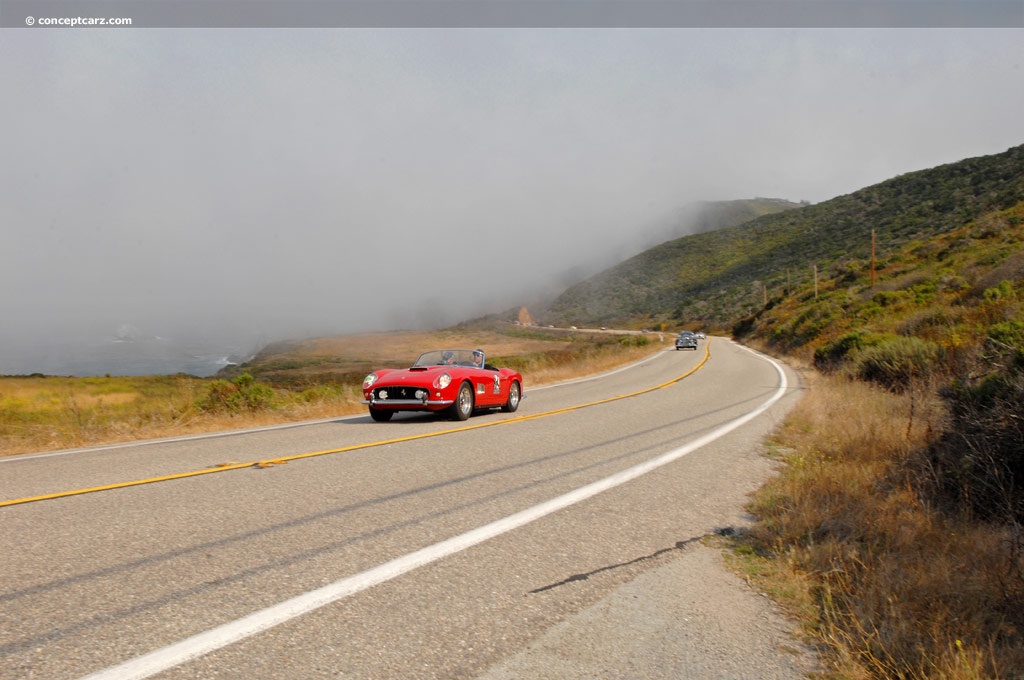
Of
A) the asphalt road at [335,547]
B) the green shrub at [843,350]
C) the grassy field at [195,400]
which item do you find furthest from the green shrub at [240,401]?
the green shrub at [843,350]

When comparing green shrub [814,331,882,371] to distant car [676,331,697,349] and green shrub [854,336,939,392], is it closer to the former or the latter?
green shrub [854,336,939,392]

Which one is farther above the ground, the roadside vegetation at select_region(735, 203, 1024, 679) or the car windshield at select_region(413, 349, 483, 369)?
the car windshield at select_region(413, 349, 483, 369)

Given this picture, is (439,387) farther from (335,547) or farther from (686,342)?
(686,342)

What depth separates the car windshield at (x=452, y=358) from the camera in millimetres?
13836

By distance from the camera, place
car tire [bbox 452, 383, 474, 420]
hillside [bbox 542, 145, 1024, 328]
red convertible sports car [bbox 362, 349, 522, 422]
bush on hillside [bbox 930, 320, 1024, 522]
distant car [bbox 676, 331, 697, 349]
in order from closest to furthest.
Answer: bush on hillside [bbox 930, 320, 1024, 522] → red convertible sports car [bbox 362, 349, 522, 422] → car tire [bbox 452, 383, 474, 420] → distant car [bbox 676, 331, 697, 349] → hillside [bbox 542, 145, 1024, 328]

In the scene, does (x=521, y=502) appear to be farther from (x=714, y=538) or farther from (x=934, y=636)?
(x=934, y=636)

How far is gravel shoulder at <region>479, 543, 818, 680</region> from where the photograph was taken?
3154mm

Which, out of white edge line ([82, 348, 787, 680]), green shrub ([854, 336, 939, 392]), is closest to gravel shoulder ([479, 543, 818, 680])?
white edge line ([82, 348, 787, 680])

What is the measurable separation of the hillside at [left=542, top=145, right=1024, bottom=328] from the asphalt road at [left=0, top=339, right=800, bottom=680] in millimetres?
53065

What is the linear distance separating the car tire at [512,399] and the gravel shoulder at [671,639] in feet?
32.9

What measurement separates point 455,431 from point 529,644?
760 centimetres

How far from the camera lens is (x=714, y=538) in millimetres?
5461

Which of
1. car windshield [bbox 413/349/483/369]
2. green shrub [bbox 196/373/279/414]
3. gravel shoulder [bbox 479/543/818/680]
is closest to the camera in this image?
gravel shoulder [bbox 479/543/818/680]

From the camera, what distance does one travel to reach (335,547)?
4695 millimetres
